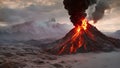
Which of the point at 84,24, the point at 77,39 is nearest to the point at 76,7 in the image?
the point at 84,24

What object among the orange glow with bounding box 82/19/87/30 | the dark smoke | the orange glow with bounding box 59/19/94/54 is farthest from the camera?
the orange glow with bounding box 59/19/94/54

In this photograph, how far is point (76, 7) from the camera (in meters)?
103

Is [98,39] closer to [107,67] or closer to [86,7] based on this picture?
[86,7]

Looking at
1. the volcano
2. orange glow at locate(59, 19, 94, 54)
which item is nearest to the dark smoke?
the volcano

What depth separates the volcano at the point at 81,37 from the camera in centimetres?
10356

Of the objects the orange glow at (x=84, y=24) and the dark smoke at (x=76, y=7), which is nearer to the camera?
the dark smoke at (x=76, y=7)

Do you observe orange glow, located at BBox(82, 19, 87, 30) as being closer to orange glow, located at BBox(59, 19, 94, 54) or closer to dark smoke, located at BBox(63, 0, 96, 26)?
orange glow, located at BBox(59, 19, 94, 54)

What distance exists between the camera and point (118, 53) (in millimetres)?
107562

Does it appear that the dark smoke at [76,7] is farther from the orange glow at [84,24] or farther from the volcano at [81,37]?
the orange glow at [84,24]

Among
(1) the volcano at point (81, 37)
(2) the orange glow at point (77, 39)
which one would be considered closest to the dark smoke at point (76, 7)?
(1) the volcano at point (81, 37)

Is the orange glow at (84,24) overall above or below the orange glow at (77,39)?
above

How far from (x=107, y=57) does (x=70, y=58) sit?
1562cm

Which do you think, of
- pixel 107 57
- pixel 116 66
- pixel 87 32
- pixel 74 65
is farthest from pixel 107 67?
pixel 87 32

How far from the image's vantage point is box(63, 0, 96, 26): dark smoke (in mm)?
102500
